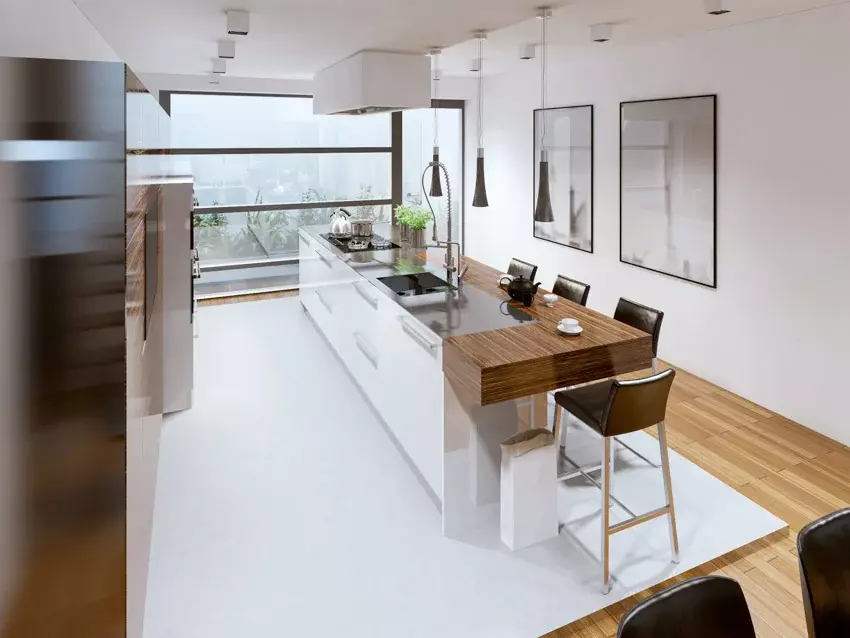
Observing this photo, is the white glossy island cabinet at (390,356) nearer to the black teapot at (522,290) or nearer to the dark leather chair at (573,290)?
→ the black teapot at (522,290)

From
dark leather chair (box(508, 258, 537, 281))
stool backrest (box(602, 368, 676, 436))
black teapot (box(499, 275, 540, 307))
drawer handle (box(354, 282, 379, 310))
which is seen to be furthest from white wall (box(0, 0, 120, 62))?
dark leather chair (box(508, 258, 537, 281))

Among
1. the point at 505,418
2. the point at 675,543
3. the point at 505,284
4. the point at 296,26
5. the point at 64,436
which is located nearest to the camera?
the point at 64,436

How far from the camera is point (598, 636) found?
7.17 ft

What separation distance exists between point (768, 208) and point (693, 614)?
3.50m

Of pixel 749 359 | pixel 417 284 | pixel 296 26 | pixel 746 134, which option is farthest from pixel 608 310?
pixel 296 26

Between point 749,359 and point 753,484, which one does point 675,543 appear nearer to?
point 753,484

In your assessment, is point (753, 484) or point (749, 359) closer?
point (753, 484)

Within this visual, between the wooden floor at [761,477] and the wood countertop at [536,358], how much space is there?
874 millimetres

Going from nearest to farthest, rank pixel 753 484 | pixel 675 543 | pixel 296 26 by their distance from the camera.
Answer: pixel 675 543 < pixel 753 484 < pixel 296 26

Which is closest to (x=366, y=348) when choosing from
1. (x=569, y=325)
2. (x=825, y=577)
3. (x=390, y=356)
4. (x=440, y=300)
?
(x=390, y=356)

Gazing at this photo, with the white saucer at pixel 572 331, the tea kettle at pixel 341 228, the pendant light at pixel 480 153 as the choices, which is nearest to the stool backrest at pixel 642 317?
the white saucer at pixel 572 331

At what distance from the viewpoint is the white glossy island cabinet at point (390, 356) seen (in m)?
2.89

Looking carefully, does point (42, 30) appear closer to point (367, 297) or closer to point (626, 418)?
point (626, 418)

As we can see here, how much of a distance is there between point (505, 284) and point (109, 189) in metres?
2.73
